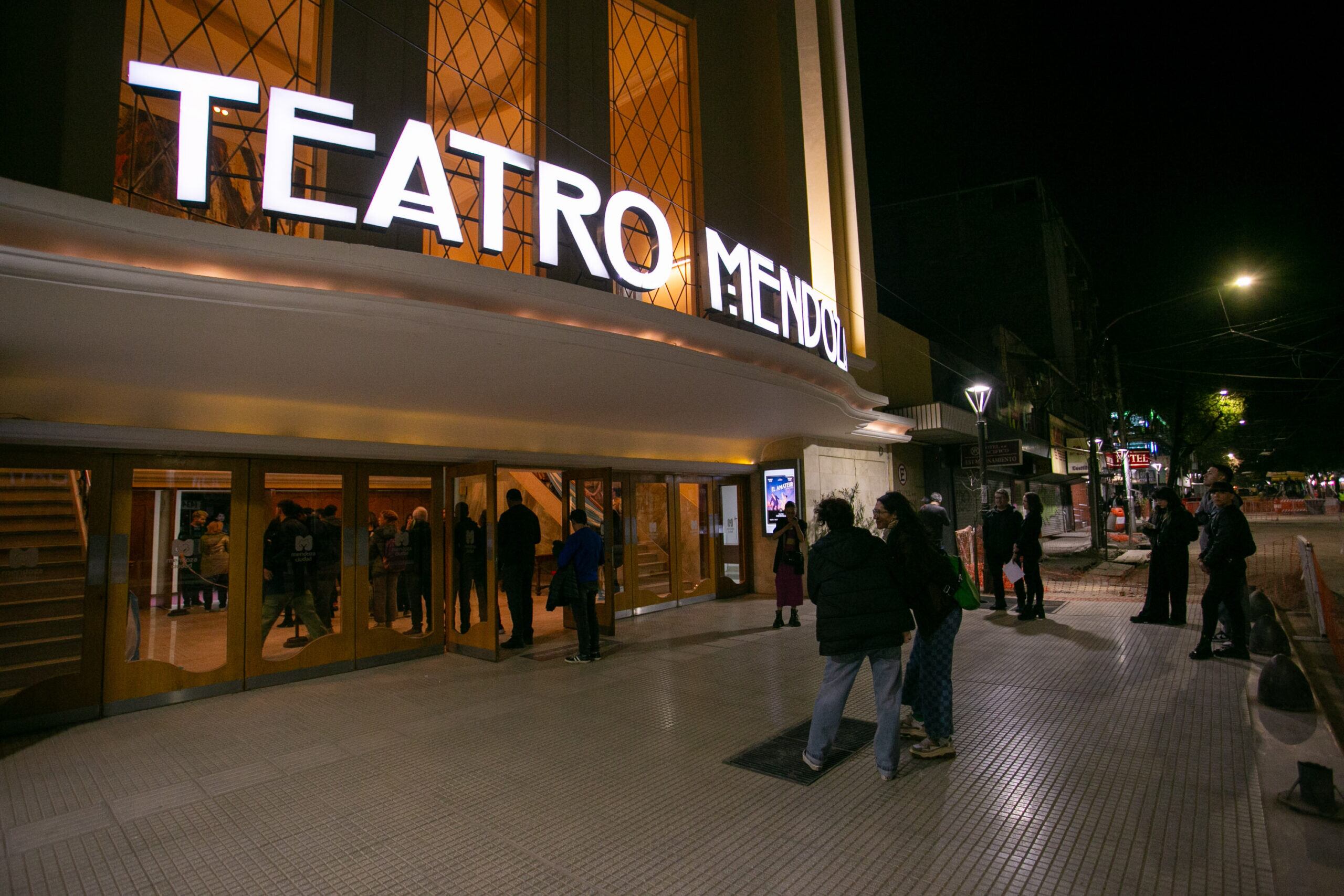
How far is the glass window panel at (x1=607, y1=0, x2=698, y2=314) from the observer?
11.0 metres

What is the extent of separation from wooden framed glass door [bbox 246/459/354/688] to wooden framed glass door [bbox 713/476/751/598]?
6262 mm

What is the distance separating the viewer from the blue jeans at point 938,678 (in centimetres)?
441

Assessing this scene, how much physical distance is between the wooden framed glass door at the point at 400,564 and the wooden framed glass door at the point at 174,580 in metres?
1.16

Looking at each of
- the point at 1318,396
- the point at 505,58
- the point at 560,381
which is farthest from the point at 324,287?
the point at 1318,396

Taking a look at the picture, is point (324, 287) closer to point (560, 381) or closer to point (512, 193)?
point (560, 381)

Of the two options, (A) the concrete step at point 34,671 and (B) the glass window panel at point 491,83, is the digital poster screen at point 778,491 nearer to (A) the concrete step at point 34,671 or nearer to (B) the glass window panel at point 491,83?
(B) the glass window panel at point 491,83

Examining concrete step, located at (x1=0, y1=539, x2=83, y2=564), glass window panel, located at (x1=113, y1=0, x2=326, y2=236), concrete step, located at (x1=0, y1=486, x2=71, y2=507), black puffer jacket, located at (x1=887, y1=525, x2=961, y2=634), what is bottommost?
black puffer jacket, located at (x1=887, y1=525, x2=961, y2=634)

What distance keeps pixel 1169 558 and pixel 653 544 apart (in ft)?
22.6

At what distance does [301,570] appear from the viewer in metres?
6.88

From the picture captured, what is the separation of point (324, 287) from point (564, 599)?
4.15m

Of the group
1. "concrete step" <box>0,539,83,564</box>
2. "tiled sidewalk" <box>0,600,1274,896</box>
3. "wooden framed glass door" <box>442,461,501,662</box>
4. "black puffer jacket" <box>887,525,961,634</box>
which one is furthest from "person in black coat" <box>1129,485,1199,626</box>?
"concrete step" <box>0,539,83,564</box>

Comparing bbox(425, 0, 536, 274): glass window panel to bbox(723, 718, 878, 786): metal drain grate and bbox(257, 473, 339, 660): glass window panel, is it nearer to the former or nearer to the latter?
bbox(257, 473, 339, 660): glass window panel

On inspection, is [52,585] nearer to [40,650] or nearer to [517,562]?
[40,650]

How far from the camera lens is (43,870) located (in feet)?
10.6
